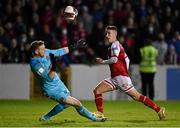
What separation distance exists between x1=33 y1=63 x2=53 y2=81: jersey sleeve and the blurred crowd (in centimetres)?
956

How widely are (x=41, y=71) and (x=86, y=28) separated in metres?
11.2

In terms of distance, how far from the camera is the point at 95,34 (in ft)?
81.9

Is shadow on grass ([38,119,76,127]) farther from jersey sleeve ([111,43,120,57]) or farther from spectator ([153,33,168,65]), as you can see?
spectator ([153,33,168,65])

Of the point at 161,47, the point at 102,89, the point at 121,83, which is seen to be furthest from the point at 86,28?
the point at 121,83

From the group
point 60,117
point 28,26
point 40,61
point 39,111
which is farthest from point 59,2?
point 40,61

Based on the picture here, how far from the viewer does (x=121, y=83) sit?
51.2ft

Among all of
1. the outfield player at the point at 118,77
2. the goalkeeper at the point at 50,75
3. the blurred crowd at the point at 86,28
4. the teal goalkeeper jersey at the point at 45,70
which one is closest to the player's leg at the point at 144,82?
the blurred crowd at the point at 86,28

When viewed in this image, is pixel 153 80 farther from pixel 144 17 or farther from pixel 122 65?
pixel 122 65

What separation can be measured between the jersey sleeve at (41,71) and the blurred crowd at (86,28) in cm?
956

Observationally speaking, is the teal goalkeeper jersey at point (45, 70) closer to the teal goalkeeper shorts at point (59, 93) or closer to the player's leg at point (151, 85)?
the teal goalkeeper shorts at point (59, 93)

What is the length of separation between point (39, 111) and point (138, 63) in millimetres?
7594

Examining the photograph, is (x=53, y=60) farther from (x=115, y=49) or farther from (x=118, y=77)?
(x=118, y=77)

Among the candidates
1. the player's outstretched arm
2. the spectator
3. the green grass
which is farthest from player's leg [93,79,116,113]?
the spectator

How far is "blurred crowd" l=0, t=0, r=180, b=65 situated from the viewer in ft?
80.1
